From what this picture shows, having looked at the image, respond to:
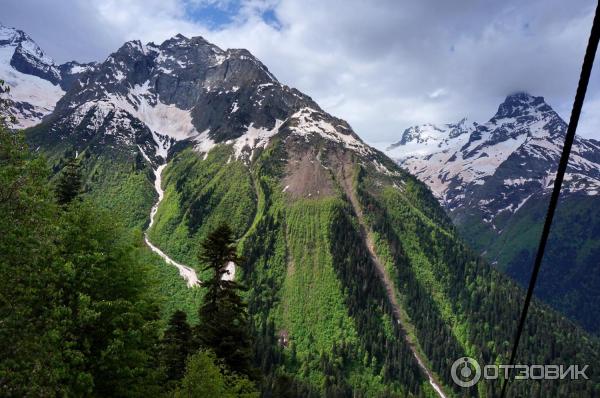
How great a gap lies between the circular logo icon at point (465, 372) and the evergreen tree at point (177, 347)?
15436 centimetres

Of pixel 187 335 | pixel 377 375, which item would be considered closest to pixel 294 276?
pixel 377 375

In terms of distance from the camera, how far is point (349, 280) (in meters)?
197

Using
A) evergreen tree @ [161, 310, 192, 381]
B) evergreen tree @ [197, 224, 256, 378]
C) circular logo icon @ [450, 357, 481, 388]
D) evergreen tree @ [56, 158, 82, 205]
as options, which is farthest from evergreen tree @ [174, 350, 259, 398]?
circular logo icon @ [450, 357, 481, 388]

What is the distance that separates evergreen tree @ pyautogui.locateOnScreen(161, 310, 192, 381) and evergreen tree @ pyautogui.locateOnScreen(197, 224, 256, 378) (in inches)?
251

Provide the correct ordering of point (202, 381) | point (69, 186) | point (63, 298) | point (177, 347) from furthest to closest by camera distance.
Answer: point (69, 186) → point (177, 347) → point (202, 381) → point (63, 298)

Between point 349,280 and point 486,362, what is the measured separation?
65.1 meters

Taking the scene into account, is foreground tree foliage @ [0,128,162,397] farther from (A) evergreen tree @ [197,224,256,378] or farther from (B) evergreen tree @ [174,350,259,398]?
(A) evergreen tree @ [197,224,256,378]

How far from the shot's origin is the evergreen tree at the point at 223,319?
3316cm

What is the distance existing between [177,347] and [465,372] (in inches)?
6807

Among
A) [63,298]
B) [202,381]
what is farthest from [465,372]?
[63,298]

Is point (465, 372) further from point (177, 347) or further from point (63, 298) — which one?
point (63, 298)

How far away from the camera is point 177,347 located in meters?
44.1

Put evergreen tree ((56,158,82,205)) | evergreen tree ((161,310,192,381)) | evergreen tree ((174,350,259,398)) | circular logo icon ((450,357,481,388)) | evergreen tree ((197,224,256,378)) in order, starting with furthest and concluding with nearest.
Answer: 1. circular logo icon ((450,357,481,388))
2. evergreen tree ((56,158,82,205))
3. evergreen tree ((161,310,192,381))
4. evergreen tree ((197,224,256,378))
5. evergreen tree ((174,350,259,398))

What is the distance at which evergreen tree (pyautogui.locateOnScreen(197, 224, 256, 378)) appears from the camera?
33156mm
